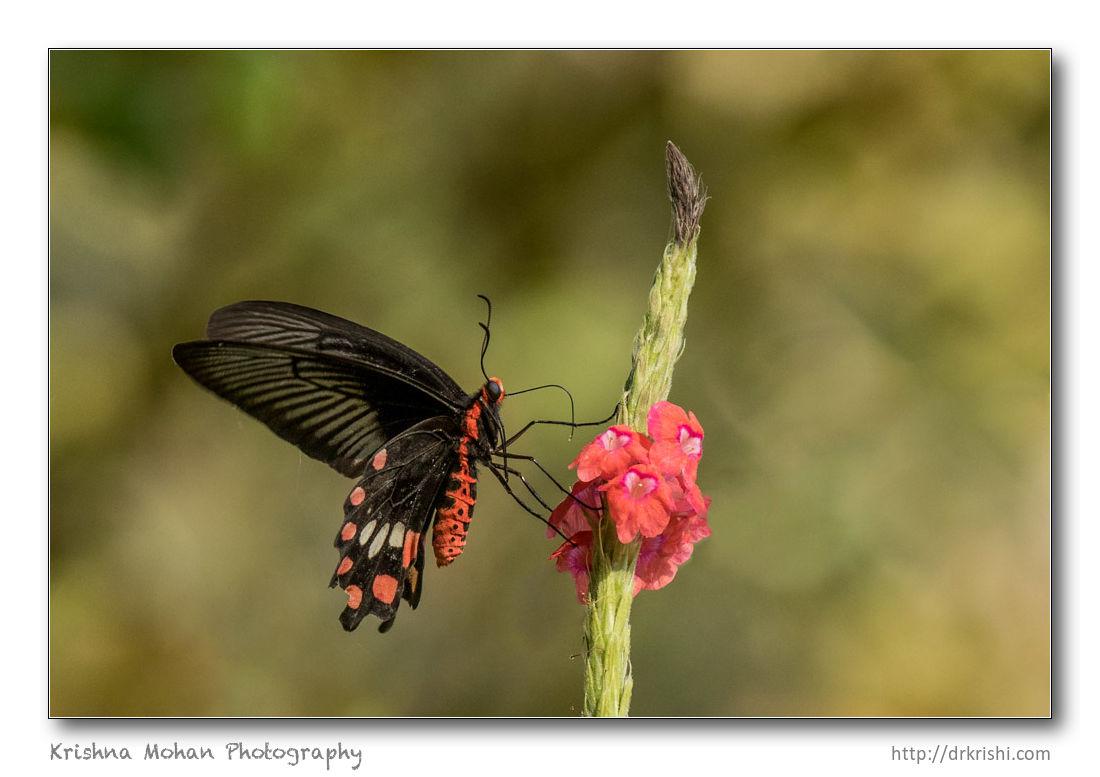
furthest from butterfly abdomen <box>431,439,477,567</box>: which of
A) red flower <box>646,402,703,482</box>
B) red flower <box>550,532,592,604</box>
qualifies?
red flower <box>646,402,703,482</box>

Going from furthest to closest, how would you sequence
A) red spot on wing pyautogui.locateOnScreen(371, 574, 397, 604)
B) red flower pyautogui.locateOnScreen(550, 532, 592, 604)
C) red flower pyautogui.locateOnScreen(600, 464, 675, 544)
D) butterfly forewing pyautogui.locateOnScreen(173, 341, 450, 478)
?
1. red spot on wing pyautogui.locateOnScreen(371, 574, 397, 604)
2. butterfly forewing pyautogui.locateOnScreen(173, 341, 450, 478)
3. red flower pyautogui.locateOnScreen(550, 532, 592, 604)
4. red flower pyautogui.locateOnScreen(600, 464, 675, 544)

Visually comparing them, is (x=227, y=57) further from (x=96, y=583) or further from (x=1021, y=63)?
(x=1021, y=63)

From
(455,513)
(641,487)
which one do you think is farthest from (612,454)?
(455,513)

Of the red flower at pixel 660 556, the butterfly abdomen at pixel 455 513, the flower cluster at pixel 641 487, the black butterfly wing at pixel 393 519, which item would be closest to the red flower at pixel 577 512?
the flower cluster at pixel 641 487

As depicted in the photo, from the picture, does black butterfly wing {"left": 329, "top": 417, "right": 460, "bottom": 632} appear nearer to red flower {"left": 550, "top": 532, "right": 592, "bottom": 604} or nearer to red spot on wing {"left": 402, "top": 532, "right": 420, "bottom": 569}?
red spot on wing {"left": 402, "top": 532, "right": 420, "bottom": 569}

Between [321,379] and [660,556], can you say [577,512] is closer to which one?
[660,556]

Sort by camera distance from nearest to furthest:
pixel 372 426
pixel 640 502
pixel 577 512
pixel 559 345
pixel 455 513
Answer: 1. pixel 640 502
2. pixel 577 512
3. pixel 455 513
4. pixel 372 426
5. pixel 559 345

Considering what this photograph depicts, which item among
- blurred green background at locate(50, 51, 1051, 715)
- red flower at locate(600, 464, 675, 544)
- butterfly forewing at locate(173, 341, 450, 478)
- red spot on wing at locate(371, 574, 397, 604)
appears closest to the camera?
red flower at locate(600, 464, 675, 544)
